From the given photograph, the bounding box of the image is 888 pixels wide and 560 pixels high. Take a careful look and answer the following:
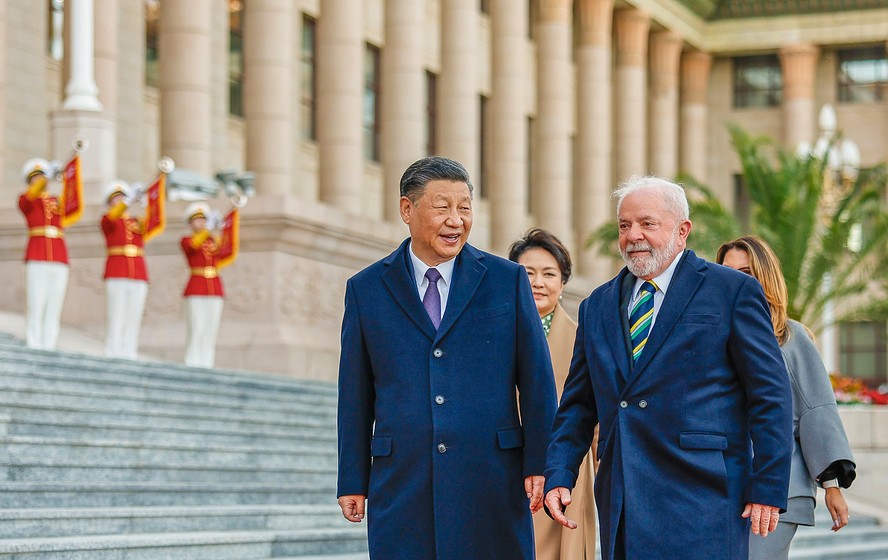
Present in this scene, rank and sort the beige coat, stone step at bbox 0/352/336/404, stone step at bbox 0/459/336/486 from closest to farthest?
the beige coat, stone step at bbox 0/459/336/486, stone step at bbox 0/352/336/404

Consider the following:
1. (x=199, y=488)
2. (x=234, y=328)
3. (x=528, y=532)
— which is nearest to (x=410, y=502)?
(x=528, y=532)

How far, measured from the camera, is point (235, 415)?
52.1ft

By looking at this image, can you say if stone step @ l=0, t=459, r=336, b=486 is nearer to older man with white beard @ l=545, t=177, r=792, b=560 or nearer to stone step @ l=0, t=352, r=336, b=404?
stone step @ l=0, t=352, r=336, b=404

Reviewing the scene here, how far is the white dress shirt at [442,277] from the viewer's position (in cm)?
595

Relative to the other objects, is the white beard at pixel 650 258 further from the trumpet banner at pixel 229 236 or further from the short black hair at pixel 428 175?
the trumpet banner at pixel 229 236

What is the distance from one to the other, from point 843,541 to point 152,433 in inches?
272

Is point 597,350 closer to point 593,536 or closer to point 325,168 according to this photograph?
point 593,536

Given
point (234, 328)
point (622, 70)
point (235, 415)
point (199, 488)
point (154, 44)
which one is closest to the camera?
point (199, 488)

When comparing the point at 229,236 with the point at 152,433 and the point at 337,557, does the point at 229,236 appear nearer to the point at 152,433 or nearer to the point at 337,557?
the point at 152,433

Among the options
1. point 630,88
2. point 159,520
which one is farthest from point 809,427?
point 630,88

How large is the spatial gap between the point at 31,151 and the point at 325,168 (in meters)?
5.74

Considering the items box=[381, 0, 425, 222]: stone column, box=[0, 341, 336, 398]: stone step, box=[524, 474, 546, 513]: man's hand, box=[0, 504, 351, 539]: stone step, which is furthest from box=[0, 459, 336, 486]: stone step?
box=[381, 0, 425, 222]: stone column

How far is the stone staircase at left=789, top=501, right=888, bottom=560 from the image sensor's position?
51.4 ft

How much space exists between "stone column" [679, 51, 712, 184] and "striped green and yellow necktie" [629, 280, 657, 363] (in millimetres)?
45727
